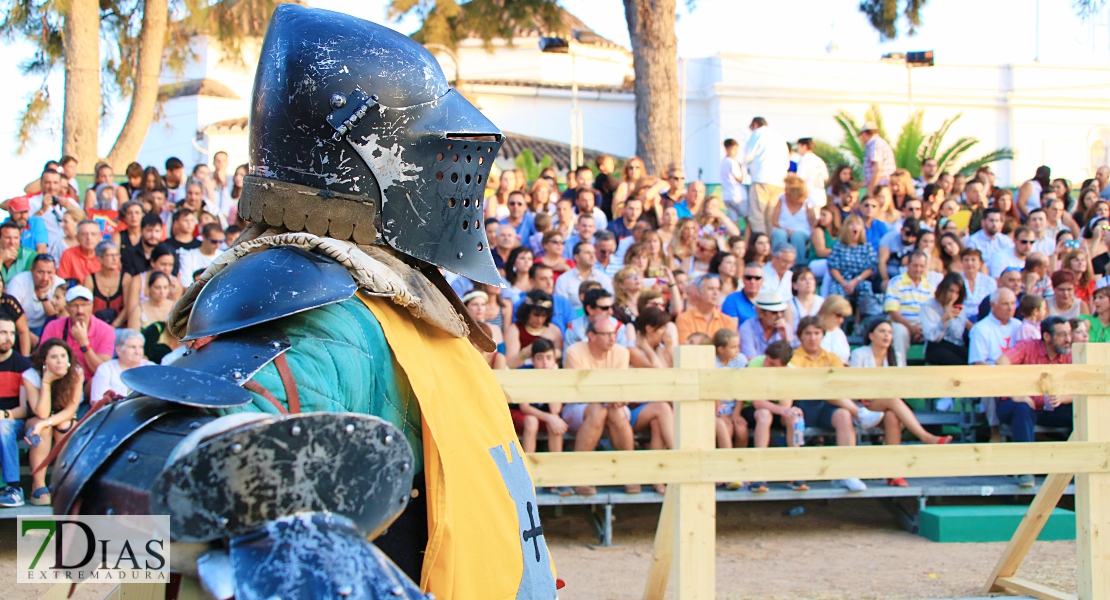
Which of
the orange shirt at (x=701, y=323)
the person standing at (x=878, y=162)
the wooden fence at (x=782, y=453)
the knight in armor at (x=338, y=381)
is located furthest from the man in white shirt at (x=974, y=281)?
the knight in armor at (x=338, y=381)

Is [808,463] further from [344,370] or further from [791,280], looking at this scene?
[791,280]

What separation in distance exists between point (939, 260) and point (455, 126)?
27.2 ft

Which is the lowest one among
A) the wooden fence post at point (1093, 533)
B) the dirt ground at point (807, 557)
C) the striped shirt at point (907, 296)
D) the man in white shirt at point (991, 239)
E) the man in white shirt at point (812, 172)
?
the dirt ground at point (807, 557)

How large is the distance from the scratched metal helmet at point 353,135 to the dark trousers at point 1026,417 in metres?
6.40

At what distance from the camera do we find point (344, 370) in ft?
4.75

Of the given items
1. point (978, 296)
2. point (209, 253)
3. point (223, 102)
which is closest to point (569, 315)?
point (209, 253)

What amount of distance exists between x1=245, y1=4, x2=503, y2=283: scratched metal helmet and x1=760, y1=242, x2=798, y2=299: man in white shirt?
6.83 metres

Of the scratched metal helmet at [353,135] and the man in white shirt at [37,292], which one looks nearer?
the scratched metal helmet at [353,135]

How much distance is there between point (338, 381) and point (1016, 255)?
9464 millimetres

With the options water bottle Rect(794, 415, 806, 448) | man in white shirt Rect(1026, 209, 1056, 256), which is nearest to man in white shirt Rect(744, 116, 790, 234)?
man in white shirt Rect(1026, 209, 1056, 256)

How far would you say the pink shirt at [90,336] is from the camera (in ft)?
20.5

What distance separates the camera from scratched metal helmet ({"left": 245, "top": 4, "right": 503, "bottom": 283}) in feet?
5.44

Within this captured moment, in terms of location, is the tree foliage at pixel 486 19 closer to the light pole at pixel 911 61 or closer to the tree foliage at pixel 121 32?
the tree foliage at pixel 121 32

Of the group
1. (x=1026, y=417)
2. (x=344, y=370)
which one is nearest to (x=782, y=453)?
(x=344, y=370)
